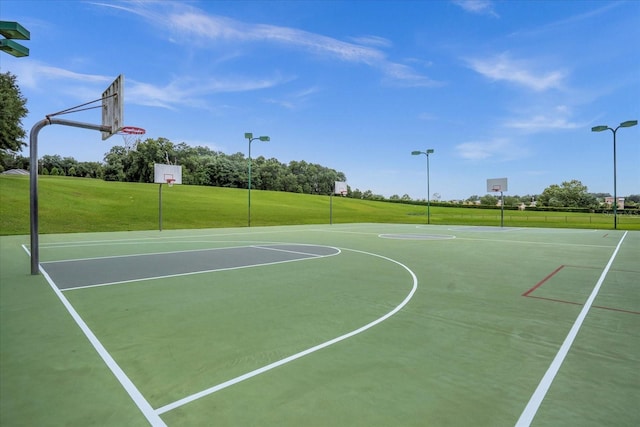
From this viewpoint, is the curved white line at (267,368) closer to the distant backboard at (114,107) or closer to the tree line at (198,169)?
the distant backboard at (114,107)

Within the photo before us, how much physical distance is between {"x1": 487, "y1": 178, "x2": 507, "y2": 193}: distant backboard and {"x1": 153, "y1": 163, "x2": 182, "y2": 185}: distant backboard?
2419 cm

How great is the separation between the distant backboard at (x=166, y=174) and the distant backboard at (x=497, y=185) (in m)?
24.2

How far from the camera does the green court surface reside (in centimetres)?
237

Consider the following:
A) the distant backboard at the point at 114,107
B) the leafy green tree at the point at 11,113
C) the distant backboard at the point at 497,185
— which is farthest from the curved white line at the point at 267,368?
the leafy green tree at the point at 11,113

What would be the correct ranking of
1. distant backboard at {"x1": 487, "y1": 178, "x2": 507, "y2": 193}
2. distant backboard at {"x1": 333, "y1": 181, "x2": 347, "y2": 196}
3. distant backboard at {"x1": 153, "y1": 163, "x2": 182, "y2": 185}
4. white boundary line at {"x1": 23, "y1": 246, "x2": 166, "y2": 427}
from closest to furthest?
white boundary line at {"x1": 23, "y1": 246, "x2": 166, "y2": 427} → distant backboard at {"x1": 153, "y1": 163, "x2": 182, "y2": 185} → distant backboard at {"x1": 487, "y1": 178, "x2": 507, "y2": 193} → distant backboard at {"x1": 333, "y1": 181, "x2": 347, "y2": 196}

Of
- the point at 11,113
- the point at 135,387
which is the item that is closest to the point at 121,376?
the point at 135,387

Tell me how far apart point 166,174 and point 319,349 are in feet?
71.8

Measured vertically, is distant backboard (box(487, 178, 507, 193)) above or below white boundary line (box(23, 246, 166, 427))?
above

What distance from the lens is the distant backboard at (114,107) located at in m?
8.27

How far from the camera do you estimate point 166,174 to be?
22.3m

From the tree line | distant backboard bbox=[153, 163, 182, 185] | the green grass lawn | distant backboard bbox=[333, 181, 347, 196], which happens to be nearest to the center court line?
distant backboard bbox=[153, 163, 182, 185]

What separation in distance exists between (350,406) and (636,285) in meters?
7.30

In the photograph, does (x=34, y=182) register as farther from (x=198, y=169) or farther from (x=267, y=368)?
(x=198, y=169)

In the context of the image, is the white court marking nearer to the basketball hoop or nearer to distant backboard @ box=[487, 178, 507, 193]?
the basketball hoop
